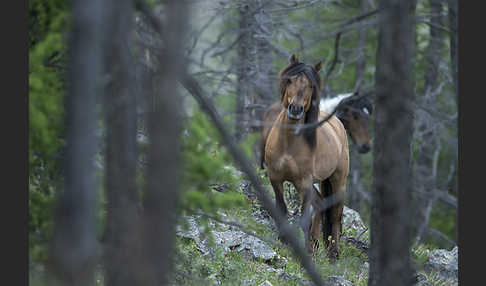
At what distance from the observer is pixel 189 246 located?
7582 millimetres

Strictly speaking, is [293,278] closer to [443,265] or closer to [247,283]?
[247,283]

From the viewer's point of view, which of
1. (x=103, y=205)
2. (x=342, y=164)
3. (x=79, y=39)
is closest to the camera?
(x=79, y=39)

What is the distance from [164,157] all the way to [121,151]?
2.23 ft

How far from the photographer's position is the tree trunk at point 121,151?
4434 mm

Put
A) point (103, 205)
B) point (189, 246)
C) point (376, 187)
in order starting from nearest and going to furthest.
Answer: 1. point (376, 187)
2. point (103, 205)
3. point (189, 246)

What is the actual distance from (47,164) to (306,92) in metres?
3.92

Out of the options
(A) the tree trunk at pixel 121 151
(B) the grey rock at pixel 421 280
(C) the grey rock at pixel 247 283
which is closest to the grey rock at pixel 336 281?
(C) the grey rock at pixel 247 283

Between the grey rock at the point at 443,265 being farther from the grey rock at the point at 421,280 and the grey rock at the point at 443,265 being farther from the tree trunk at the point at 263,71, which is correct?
the tree trunk at the point at 263,71

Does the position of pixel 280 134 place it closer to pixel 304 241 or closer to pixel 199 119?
pixel 304 241

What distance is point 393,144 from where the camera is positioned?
4.89m

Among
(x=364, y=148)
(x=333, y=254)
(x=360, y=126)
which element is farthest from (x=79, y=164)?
(x=360, y=126)

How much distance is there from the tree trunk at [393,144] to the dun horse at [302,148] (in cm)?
287

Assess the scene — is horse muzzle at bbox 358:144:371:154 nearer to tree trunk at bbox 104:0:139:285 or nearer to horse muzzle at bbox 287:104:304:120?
horse muzzle at bbox 287:104:304:120

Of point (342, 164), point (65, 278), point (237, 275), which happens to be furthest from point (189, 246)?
point (65, 278)
